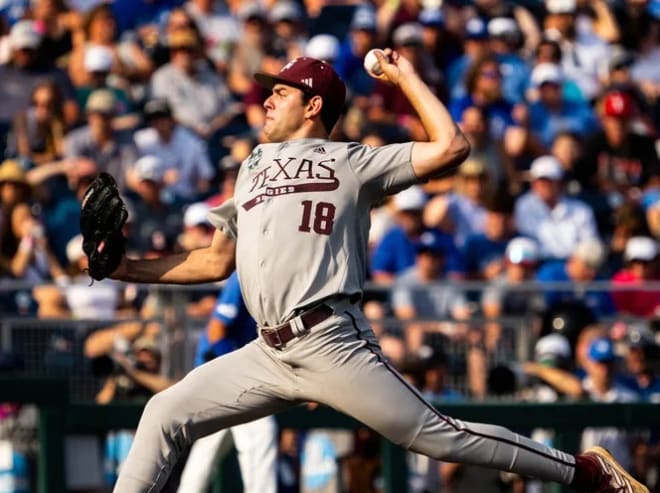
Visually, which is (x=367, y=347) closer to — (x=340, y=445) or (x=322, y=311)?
(x=322, y=311)

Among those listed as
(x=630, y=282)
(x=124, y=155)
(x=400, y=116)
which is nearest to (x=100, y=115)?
(x=124, y=155)

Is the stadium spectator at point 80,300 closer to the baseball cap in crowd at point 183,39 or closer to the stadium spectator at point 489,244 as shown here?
the stadium spectator at point 489,244

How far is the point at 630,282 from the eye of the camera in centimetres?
1114

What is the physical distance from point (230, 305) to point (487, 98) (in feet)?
17.1

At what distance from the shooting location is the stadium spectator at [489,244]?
442 inches

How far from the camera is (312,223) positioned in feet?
19.3

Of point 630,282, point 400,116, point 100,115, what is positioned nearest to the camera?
point 630,282

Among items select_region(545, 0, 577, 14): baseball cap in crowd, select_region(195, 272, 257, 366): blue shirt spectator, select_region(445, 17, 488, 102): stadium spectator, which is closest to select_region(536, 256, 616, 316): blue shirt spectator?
select_region(195, 272, 257, 366): blue shirt spectator

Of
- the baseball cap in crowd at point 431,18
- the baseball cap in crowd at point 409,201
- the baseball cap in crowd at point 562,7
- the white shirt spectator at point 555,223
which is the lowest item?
the white shirt spectator at point 555,223

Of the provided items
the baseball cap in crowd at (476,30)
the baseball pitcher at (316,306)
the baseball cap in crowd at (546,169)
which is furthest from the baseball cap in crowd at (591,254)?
the baseball pitcher at (316,306)

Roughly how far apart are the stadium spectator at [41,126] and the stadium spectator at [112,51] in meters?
0.57

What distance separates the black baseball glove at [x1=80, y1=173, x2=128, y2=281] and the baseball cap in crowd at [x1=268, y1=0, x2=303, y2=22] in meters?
7.59

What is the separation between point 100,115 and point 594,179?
3.94 meters

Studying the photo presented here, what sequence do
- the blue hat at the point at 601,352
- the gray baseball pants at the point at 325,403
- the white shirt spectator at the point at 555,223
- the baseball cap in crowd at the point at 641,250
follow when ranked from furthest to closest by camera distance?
the white shirt spectator at the point at 555,223 < the baseball cap in crowd at the point at 641,250 < the blue hat at the point at 601,352 < the gray baseball pants at the point at 325,403
